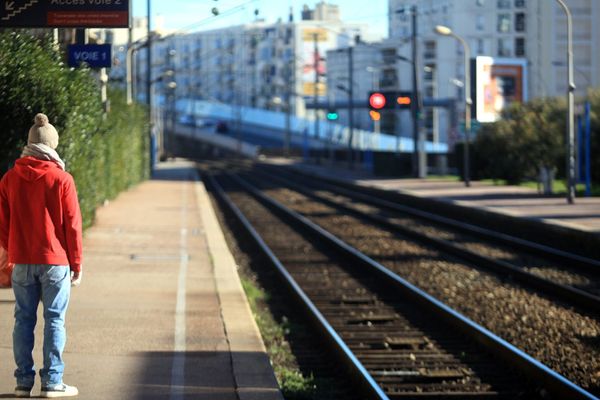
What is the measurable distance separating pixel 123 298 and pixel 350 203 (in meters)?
27.3

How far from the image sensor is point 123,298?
14.9 meters

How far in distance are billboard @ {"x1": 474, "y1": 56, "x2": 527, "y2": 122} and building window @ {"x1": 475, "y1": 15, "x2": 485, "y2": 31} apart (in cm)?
160

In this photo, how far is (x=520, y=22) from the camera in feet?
167

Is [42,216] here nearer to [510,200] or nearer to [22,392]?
[22,392]

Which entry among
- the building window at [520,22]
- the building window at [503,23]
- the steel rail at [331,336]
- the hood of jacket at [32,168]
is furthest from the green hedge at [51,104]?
the building window at [503,23]

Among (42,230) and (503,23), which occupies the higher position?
(503,23)

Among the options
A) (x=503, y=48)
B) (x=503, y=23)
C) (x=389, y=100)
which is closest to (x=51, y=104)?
(x=503, y=23)

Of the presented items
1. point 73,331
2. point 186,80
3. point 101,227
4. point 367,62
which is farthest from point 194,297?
point 186,80

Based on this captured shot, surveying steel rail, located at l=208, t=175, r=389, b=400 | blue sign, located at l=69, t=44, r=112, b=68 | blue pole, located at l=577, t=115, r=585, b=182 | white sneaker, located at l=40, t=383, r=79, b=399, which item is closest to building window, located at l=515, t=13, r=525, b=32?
blue pole, located at l=577, t=115, r=585, b=182

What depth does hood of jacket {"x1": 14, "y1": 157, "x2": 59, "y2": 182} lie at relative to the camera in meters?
8.22

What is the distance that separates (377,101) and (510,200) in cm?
2068

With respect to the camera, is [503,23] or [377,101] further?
[377,101]

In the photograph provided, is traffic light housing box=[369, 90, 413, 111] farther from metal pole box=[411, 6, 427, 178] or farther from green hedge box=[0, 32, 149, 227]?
green hedge box=[0, 32, 149, 227]

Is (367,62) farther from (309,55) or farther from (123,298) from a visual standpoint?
(123,298)
